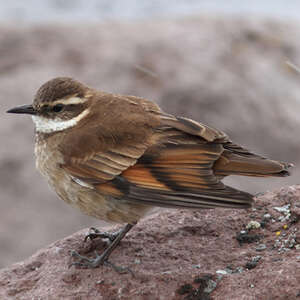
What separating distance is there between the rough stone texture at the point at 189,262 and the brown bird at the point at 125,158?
23cm

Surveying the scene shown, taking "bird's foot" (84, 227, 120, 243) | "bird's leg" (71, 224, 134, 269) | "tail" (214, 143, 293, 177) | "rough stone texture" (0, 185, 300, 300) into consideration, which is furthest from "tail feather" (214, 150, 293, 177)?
"bird's foot" (84, 227, 120, 243)

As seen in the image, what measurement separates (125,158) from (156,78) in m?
4.45

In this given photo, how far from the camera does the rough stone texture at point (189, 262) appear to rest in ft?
17.0

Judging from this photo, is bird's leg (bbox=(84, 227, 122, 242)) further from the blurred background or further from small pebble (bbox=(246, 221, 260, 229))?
the blurred background

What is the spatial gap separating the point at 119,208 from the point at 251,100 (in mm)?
4761

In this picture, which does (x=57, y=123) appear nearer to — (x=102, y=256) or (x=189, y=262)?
(x=102, y=256)

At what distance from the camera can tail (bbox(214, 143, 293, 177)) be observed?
5660mm

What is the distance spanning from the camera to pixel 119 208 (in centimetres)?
578

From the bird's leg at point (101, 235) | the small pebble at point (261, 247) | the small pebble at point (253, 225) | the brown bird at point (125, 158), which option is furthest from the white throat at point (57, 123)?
the small pebble at point (261, 247)

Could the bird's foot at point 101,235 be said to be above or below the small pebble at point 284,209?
below

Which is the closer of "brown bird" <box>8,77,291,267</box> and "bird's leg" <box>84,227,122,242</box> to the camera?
"brown bird" <box>8,77,291,267</box>

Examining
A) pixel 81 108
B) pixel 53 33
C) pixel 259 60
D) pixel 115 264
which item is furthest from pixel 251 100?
pixel 115 264

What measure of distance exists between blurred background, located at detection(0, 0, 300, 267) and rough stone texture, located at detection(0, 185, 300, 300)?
2752mm

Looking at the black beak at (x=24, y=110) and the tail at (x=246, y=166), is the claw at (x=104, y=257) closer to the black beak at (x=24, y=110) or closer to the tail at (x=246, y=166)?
the tail at (x=246, y=166)
